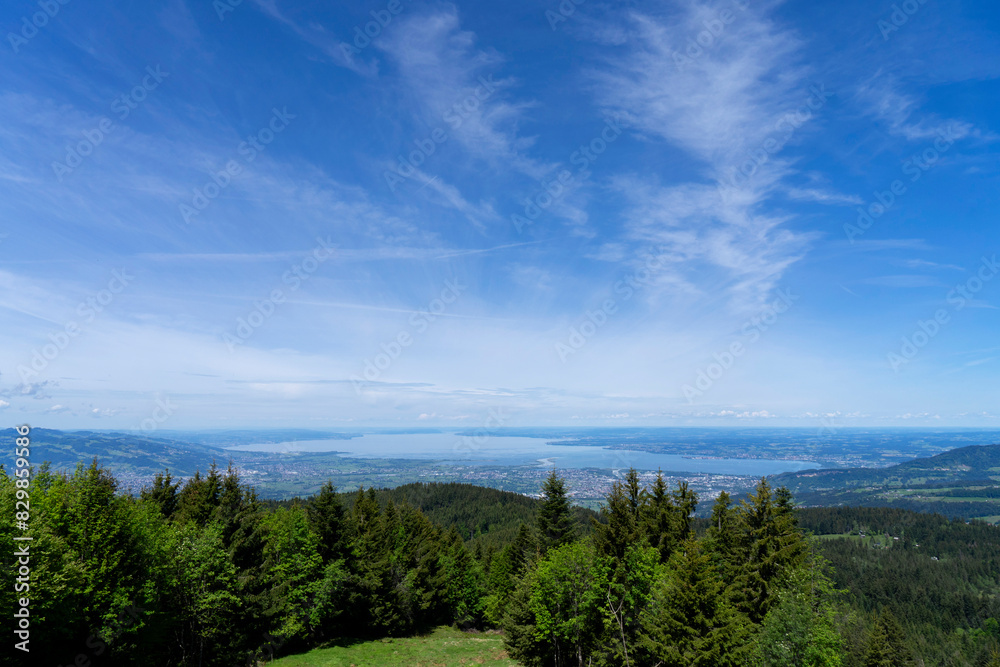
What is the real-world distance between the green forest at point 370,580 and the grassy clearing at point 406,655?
6.85 feet

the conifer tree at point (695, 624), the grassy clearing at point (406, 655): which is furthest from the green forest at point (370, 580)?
the grassy clearing at point (406, 655)

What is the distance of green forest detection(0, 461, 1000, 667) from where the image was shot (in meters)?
19.5

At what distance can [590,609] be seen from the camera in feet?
92.7

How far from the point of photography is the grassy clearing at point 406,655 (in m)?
30.9

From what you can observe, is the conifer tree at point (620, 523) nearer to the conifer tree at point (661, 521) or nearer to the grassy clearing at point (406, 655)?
the conifer tree at point (661, 521)

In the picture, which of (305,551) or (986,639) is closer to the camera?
(305,551)

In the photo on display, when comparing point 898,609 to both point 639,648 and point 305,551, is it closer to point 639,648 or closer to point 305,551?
point 639,648

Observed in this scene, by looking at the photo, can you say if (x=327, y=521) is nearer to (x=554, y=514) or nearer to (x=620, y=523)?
(x=554, y=514)

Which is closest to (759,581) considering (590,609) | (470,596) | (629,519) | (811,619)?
(811,619)

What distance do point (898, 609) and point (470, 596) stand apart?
598 feet

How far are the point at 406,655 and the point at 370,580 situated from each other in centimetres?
891

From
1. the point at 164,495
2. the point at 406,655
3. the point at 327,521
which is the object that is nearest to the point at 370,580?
the point at 327,521

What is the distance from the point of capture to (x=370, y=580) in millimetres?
40812

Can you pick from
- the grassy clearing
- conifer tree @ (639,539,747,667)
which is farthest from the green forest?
the grassy clearing
